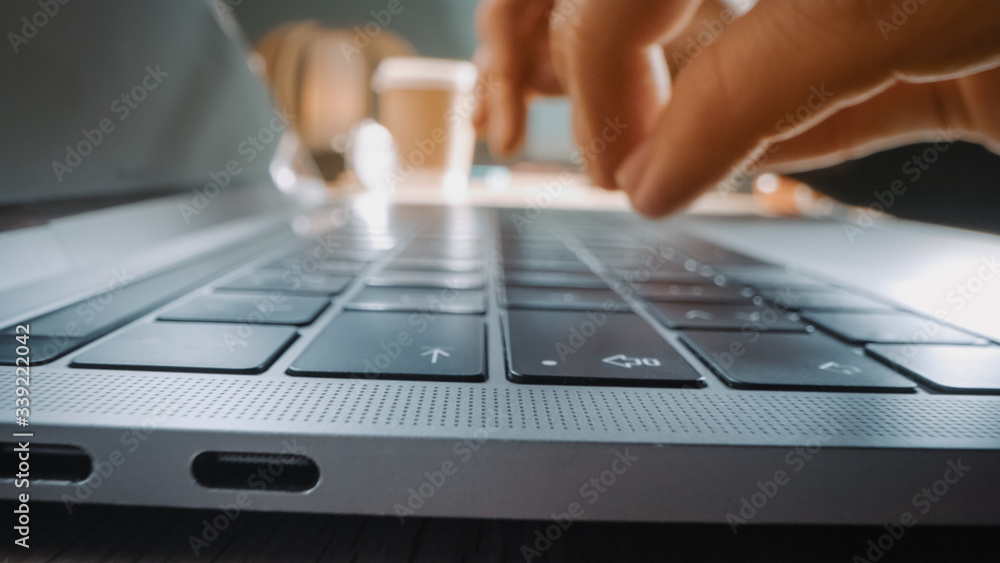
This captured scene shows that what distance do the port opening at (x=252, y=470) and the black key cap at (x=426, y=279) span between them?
→ 0.22m

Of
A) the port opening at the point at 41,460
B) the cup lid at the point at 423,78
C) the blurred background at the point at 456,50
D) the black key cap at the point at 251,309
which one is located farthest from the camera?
the cup lid at the point at 423,78

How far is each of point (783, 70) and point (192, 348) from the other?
29cm

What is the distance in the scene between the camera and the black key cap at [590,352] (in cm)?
24

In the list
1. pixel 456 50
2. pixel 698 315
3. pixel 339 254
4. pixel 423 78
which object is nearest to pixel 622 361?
pixel 698 315

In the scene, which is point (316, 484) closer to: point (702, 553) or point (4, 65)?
point (702, 553)

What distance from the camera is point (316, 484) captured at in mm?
177

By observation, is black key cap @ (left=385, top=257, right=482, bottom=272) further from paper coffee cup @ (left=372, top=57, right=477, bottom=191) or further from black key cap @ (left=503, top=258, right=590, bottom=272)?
paper coffee cup @ (left=372, top=57, right=477, bottom=191)

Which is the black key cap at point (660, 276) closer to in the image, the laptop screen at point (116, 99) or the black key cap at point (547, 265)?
the black key cap at point (547, 265)

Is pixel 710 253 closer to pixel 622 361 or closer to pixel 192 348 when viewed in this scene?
pixel 622 361

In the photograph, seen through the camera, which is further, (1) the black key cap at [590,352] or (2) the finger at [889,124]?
(2) the finger at [889,124]

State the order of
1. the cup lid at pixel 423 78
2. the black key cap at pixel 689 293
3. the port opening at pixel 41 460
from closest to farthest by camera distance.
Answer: the port opening at pixel 41 460, the black key cap at pixel 689 293, the cup lid at pixel 423 78

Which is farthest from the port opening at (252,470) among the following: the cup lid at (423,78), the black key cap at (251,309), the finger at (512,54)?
the cup lid at (423,78)

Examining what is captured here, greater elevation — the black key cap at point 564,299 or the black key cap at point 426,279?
the black key cap at point 426,279

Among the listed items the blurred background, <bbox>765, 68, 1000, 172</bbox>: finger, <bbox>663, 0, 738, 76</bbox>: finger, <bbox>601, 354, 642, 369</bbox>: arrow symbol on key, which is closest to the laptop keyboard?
<bbox>601, 354, 642, 369</bbox>: arrow symbol on key
